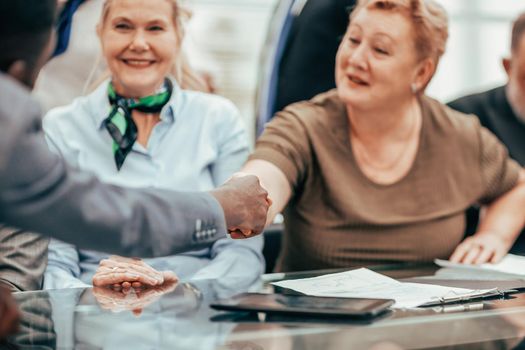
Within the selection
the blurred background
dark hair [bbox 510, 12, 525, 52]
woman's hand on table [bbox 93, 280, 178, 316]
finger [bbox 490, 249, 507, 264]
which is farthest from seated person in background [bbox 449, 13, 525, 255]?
the blurred background

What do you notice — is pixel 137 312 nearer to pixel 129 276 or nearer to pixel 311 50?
pixel 129 276

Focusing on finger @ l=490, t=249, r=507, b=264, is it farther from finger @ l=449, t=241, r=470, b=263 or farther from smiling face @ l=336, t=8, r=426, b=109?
smiling face @ l=336, t=8, r=426, b=109

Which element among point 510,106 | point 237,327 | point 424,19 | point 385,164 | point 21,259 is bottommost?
point 21,259

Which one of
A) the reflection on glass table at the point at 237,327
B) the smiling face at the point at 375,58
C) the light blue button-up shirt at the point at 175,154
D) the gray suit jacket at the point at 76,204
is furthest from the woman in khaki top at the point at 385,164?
the gray suit jacket at the point at 76,204

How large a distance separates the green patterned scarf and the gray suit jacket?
0.92 metres

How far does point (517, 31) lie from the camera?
244cm

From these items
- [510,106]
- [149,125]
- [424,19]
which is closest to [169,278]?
[149,125]

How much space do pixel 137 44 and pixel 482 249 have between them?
0.94 meters

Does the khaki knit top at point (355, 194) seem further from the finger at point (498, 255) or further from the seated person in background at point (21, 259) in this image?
the seated person in background at point (21, 259)

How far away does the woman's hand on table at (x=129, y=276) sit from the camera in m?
1.44

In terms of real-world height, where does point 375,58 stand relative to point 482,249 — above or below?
above

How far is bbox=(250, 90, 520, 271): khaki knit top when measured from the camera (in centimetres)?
191

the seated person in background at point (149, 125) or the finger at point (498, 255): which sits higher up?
the seated person in background at point (149, 125)

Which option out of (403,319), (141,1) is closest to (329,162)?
(141,1)
